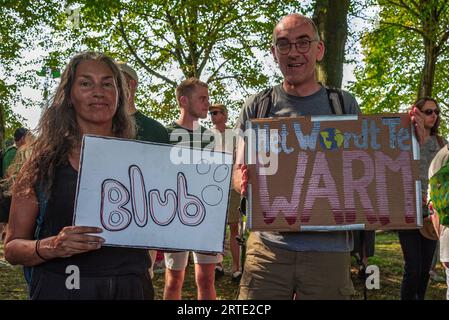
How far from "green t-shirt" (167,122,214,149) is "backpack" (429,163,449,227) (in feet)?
9.62

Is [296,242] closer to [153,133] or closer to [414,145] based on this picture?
[414,145]

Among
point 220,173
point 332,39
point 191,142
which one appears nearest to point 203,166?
point 220,173

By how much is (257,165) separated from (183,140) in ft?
8.32

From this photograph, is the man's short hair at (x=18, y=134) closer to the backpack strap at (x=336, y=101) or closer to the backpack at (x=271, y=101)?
the backpack at (x=271, y=101)

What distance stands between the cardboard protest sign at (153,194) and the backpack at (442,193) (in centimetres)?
94

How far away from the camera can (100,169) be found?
2.35m

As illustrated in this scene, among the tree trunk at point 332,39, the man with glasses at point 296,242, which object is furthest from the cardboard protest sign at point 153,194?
the tree trunk at point 332,39

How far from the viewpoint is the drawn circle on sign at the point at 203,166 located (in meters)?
2.57

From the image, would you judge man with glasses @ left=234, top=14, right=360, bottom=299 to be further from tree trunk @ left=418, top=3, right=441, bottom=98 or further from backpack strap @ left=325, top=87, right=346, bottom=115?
tree trunk @ left=418, top=3, right=441, bottom=98

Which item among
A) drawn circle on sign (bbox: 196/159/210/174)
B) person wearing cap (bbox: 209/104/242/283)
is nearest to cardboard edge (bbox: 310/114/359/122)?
drawn circle on sign (bbox: 196/159/210/174)

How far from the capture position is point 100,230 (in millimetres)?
2289

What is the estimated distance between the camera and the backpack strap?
3061 mm

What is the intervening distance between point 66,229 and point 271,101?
4.81 feet
